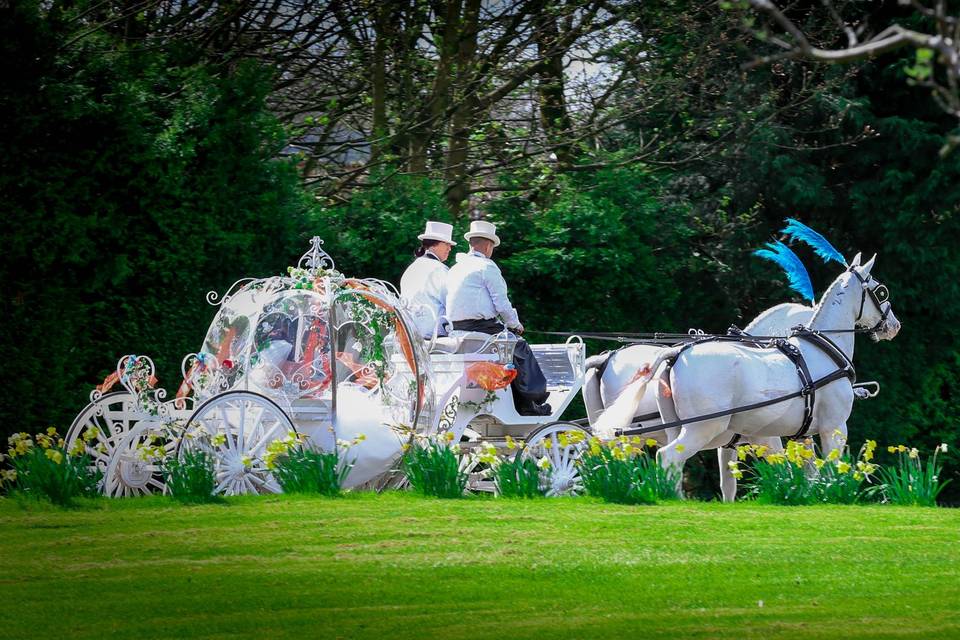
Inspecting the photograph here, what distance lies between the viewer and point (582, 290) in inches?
586

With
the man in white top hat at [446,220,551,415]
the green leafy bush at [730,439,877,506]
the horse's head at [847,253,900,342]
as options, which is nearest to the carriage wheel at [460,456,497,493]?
the man in white top hat at [446,220,551,415]

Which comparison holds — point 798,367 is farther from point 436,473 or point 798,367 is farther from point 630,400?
point 436,473

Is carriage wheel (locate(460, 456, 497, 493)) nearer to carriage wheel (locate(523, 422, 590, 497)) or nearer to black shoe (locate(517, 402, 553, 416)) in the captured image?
carriage wheel (locate(523, 422, 590, 497))

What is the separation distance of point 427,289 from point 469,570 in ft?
14.8

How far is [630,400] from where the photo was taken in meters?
11.3

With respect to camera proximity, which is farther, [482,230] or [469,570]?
[482,230]

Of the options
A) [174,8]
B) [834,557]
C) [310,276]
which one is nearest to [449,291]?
[310,276]

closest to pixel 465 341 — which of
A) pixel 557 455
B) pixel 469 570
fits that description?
pixel 557 455

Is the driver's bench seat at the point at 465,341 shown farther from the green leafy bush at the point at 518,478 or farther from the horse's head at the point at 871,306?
the horse's head at the point at 871,306

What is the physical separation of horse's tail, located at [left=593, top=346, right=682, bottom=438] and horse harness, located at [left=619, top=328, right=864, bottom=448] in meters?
0.08

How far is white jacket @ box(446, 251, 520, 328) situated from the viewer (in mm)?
10656

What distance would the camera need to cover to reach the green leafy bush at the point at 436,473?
9.49 m

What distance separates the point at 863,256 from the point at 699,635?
12459 millimetres

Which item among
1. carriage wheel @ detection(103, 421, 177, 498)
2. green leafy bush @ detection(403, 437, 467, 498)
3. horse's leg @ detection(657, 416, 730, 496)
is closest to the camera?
green leafy bush @ detection(403, 437, 467, 498)
